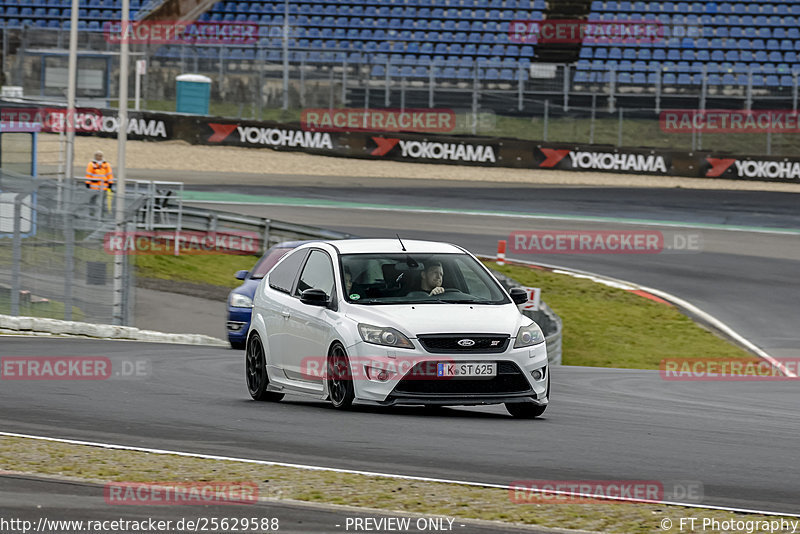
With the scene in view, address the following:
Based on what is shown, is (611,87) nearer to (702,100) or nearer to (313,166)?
(702,100)

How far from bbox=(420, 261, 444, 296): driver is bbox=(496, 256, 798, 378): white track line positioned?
10.2 m

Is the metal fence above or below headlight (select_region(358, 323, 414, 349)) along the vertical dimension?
above

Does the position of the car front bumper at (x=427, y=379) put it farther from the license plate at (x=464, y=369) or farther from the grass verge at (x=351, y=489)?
the grass verge at (x=351, y=489)

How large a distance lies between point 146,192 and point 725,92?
70.4ft

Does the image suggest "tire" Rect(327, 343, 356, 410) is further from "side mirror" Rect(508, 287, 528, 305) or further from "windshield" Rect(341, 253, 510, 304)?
"side mirror" Rect(508, 287, 528, 305)

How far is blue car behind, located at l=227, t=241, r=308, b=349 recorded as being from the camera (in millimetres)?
17922

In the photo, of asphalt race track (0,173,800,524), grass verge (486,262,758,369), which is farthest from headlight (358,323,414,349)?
grass verge (486,262,758,369)

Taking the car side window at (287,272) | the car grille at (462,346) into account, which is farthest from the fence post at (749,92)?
the car grille at (462,346)

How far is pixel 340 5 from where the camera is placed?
53031 mm

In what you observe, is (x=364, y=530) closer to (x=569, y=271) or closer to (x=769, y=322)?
(x=769, y=322)

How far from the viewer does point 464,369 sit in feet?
33.8

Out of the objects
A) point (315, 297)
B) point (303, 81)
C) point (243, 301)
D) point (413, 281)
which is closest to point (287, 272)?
point (315, 297)

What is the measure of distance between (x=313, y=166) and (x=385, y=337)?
35.9m

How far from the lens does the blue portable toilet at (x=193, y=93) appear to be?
47531 millimetres
